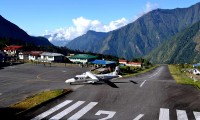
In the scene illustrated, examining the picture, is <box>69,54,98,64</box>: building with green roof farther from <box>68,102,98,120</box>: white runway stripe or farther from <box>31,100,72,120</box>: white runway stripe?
<box>68,102,98,120</box>: white runway stripe

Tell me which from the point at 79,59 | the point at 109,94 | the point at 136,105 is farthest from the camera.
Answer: the point at 79,59

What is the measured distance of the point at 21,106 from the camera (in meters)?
35.5

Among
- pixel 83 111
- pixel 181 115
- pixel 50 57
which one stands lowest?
pixel 181 115

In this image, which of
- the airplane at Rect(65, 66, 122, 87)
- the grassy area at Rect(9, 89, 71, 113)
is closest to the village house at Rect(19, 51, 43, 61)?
the airplane at Rect(65, 66, 122, 87)

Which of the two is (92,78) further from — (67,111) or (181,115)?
(181,115)

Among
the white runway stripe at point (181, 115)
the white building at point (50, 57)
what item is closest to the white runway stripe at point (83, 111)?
the white runway stripe at point (181, 115)

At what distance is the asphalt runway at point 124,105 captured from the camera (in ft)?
105

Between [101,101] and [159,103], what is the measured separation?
8.14 metres

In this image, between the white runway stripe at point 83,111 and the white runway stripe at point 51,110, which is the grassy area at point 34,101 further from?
the white runway stripe at point 83,111

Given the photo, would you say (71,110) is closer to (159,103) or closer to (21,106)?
(21,106)

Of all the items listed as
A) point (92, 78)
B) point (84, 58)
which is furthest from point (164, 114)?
point (84, 58)

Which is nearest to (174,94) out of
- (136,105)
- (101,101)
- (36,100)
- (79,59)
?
(136,105)

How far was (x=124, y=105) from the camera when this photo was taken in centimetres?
3684

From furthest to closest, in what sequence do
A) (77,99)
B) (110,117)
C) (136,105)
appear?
(77,99) → (136,105) → (110,117)
